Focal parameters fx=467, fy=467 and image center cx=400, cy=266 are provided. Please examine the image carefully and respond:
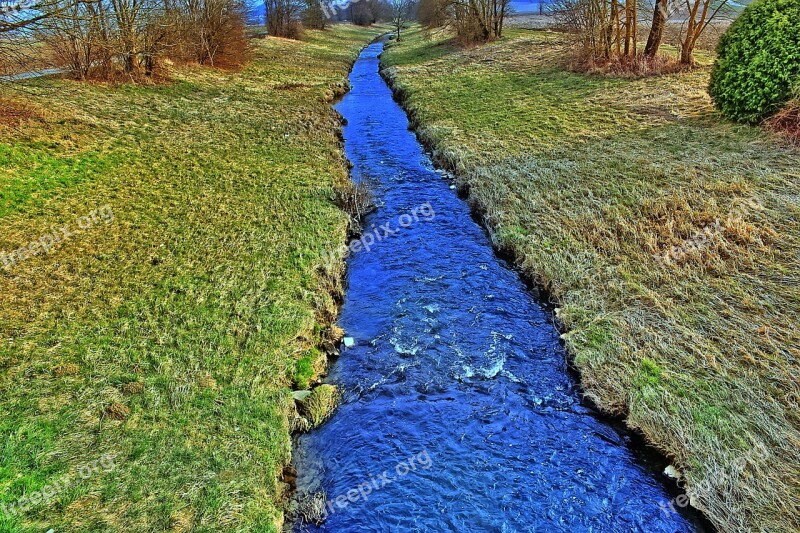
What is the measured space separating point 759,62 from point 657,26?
38.6ft

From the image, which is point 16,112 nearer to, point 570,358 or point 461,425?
point 461,425

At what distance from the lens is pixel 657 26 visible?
25.3 metres

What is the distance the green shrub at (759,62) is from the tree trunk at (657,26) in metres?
8.50

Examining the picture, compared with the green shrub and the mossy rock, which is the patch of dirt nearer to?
the mossy rock

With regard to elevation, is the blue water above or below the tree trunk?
below

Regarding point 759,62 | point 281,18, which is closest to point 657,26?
point 759,62

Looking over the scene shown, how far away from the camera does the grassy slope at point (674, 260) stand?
6.90m

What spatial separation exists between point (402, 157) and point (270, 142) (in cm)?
585

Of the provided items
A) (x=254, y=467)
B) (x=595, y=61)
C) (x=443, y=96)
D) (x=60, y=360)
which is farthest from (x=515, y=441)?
(x=595, y=61)

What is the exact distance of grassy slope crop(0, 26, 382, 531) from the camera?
21.0 feet

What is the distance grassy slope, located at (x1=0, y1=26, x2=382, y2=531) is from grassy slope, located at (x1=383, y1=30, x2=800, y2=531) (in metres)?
5.74

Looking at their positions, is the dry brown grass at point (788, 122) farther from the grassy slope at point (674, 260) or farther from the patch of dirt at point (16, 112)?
the patch of dirt at point (16, 112)

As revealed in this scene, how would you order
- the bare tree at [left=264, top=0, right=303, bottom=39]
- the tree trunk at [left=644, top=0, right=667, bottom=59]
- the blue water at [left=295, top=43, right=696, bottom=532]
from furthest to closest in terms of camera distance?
the bare tree at [left=264, top=0, right=303, bottom=39], the tree trunk at [left=644, top=0, right=667, bottom=59], the blue water at [left=295, top=43, right=696, bottom=532]

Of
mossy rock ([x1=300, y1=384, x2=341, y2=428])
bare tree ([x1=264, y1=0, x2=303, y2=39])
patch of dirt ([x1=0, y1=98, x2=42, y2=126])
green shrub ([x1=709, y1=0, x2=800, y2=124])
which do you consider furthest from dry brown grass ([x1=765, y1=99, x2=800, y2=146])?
bare tree ([x1=264, y1=0, x2=303, y2=39])
